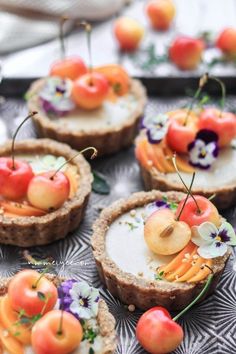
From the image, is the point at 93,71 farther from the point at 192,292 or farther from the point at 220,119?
the point at 192,292

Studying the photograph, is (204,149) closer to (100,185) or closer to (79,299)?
(100,185)

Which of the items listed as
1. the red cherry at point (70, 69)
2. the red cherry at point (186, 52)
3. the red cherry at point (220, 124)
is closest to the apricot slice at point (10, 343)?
the red cherry at point (220, 124)

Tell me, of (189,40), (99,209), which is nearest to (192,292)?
(99,209)

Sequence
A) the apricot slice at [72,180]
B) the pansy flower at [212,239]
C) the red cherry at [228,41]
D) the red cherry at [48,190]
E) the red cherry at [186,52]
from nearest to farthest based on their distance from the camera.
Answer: the pansy flower at [212,239] → the red cherry at [48,190] → the apricot slice at [72,180] → the red cherry at [186,52] → the red cherry at [228,41]

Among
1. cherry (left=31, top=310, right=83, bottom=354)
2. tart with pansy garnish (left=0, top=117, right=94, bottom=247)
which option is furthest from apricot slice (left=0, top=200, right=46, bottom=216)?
cherry (left=31, top=310, right=83, bottom=354)

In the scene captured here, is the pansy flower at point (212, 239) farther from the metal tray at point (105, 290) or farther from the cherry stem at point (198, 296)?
the metal tray at point (105, 290)

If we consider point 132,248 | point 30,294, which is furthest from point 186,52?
point 30,294
